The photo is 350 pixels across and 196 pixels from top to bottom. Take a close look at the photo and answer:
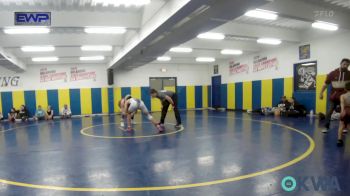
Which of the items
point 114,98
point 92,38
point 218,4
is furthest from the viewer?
point 114,98

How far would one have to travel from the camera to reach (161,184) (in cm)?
328

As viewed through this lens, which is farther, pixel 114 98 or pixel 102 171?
pixel 114 98

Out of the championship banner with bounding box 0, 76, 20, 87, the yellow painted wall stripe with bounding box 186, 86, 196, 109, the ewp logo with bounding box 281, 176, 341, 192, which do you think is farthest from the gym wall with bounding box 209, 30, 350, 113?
the championship banner with bounding box 0, 76, 20, 87

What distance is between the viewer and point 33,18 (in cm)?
548

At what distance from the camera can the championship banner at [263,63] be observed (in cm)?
1225

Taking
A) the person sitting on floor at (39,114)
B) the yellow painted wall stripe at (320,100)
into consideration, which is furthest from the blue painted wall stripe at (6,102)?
the yellow painted wall stripe at (320,100)

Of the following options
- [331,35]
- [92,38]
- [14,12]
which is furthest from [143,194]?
[331,35]

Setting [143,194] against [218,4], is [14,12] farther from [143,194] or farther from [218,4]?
[143,194]

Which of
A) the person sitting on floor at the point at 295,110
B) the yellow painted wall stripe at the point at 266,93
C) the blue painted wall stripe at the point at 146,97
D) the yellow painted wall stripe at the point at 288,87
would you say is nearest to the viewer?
the person sitting on floor at the point at 295,110

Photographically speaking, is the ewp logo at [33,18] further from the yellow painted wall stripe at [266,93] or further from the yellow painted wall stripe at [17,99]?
the yellow painted wall stripe at [266,93]

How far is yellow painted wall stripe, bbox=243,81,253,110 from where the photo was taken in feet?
45.0

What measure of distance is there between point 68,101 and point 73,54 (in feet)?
14.3

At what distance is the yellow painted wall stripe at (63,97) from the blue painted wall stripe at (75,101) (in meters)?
0.18

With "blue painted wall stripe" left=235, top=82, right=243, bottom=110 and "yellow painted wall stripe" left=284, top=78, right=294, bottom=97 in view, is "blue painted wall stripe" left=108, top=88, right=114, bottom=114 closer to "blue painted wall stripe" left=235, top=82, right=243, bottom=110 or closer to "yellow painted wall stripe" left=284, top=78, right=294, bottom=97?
"blue painted wall stripe" left=235, top=82, right=243, bottom=110
